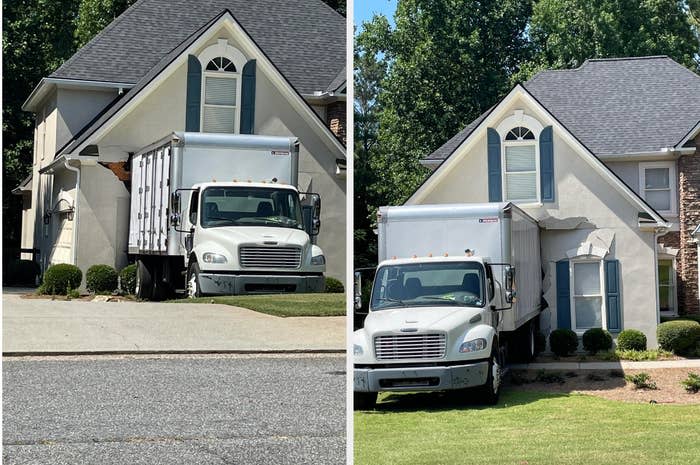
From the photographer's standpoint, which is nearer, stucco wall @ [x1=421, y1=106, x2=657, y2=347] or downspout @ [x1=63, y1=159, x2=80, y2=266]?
downspout @ [x1=63, y1=159, x2=80, y2=266]

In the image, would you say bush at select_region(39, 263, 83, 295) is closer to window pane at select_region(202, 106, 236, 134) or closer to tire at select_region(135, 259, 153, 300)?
tire at select_region(135, 259, 153, 300)

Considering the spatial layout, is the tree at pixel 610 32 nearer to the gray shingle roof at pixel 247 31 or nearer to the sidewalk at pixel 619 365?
the gray shingle roof at pixel 247 31

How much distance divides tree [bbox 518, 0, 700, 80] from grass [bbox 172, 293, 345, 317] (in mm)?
4162

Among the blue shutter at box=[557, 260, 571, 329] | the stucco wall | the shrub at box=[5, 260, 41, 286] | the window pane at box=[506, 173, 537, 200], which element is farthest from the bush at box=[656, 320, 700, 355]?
the shrub at box=[5, 260, 41, 286]

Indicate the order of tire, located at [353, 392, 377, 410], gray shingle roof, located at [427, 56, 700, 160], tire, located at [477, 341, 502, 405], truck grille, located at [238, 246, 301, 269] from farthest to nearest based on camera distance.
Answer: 1. gray shingle roof, located at [427, 56, 700, 160]
2. tire, located at [477, 341, 502, 405]
3. tire, located at [353, 392, 377, 410]
4. truck grille, located at [238, 246, 301, 269]

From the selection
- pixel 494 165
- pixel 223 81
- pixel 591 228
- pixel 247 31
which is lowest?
pixel 591 228

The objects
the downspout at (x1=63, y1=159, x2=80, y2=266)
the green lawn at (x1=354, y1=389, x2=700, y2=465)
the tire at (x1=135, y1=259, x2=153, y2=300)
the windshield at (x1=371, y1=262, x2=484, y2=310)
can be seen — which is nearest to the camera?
the downspout at (x1=63, y1=159, x2=80, y2=266)

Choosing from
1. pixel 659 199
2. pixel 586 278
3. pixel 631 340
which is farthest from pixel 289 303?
pixel 659 199

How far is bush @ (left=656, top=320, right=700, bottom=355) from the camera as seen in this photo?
913 centimetres

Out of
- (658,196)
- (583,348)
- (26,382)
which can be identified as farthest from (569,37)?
(26,382)

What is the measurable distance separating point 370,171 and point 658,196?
538 cm

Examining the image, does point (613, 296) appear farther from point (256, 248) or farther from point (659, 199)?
point (256, 248)

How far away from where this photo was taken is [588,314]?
32.0 ft

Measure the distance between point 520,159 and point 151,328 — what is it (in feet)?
13.9
